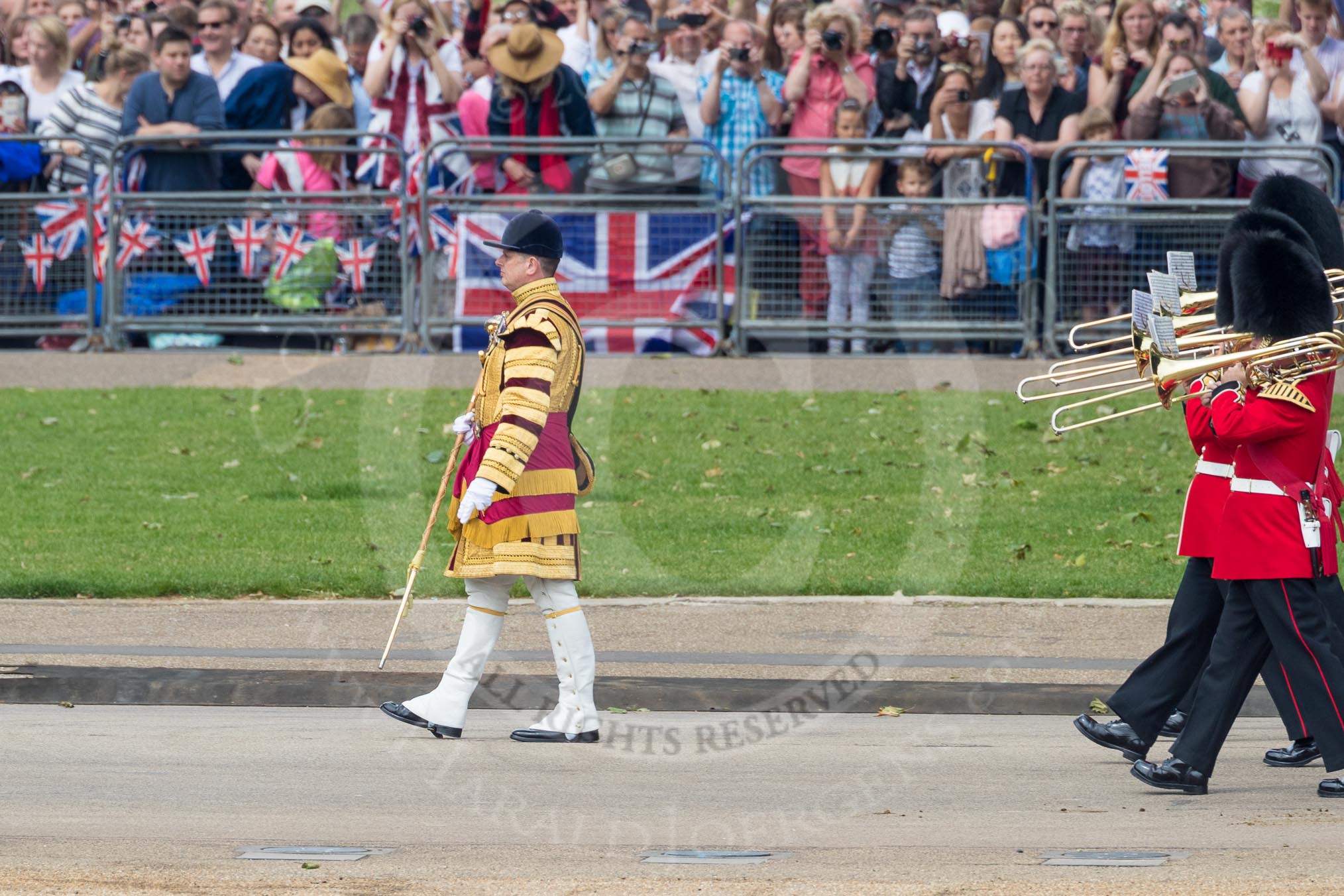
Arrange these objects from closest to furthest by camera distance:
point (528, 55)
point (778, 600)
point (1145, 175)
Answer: point (778, 600) → point (1145, 175) → point (528, 55)

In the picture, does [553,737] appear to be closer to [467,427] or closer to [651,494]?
[467,427]

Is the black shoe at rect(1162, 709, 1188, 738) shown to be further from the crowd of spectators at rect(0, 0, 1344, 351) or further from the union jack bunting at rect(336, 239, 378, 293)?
the union jack bunting at rect(336, 239, 378, 293)

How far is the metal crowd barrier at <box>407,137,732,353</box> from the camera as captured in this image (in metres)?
15.1

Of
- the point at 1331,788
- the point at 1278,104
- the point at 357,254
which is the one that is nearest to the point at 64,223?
the point at 357,254

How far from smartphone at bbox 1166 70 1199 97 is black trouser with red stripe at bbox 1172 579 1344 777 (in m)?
8.73

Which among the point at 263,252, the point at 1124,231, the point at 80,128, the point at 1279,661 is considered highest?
the point at 80,128

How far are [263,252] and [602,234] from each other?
2583 millimetres

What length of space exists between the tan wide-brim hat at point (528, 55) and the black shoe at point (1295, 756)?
9.52m

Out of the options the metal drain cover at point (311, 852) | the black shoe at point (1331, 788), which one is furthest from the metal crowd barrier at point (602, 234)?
the metal drain cover at point (311, 852)

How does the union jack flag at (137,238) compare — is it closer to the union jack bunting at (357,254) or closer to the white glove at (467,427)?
the union jack bunting at (357,254)

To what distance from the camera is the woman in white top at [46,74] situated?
15906mm

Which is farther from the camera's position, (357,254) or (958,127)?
(357,254)

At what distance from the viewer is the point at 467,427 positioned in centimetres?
729

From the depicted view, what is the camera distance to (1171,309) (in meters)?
6.42
